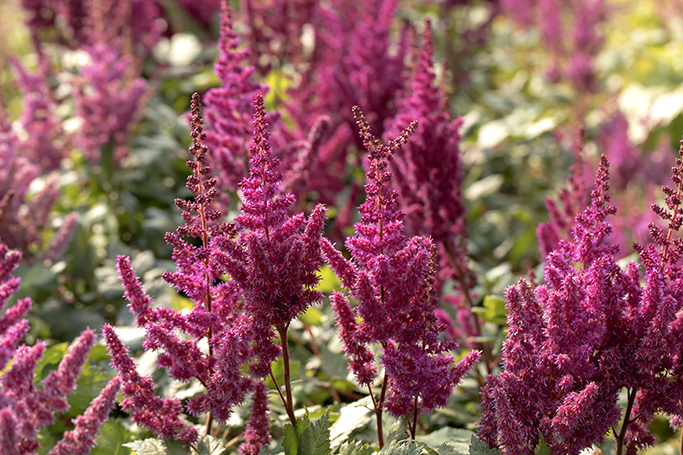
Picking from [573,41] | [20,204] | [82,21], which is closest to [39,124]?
[20,204]

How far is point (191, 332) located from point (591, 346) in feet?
3.37

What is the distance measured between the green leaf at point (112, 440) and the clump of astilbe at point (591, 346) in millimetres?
1132

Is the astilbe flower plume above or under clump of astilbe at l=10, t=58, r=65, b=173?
under

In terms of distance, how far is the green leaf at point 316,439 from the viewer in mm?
1695

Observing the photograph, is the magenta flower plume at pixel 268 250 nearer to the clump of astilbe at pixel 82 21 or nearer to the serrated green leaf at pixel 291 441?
the serrated green leaf at pixel 291 441

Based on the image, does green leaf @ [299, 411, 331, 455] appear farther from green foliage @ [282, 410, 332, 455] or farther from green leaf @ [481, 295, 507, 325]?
green leaf @ [481, 295, 507, 325]

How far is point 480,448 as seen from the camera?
1.70 meters

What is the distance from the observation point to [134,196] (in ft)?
14.1

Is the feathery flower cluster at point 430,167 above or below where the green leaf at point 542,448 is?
above

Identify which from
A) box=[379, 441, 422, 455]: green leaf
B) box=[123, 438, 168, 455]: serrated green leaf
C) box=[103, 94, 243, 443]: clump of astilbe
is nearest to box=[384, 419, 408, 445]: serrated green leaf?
box=[379, 441, 422, 455]: green leaf

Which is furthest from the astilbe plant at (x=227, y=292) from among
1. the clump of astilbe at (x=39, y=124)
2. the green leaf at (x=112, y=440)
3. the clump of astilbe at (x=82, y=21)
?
the clump of astilbe at (x=82, y=21)

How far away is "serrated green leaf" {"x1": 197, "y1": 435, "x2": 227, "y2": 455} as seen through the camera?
66.9 inches

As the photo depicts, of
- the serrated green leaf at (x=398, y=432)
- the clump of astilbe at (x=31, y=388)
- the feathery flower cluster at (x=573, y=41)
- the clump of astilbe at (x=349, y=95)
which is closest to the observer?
the clump of astilbe at (x=31, y=388)

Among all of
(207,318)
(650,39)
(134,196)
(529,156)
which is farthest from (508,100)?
(207,318)
